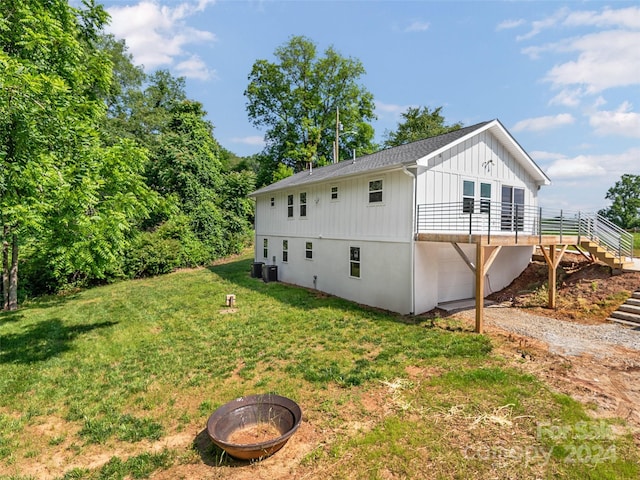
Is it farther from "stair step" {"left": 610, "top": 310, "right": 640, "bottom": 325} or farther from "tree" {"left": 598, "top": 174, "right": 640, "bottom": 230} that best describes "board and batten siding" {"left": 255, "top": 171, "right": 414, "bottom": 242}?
"tree" {"left": 598, "top": 174, "right": 640, "bottom": 230}

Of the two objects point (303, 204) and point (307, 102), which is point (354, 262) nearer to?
point (303, 204)

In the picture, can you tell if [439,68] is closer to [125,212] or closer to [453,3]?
[453,3]

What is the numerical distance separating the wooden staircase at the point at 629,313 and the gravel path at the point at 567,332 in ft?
1.26

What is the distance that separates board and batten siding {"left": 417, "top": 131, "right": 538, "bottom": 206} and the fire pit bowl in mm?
7254

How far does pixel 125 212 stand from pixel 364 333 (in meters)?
6.32

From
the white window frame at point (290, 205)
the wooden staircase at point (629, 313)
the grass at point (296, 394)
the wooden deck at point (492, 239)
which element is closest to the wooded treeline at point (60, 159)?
the grass at point (296, 394)

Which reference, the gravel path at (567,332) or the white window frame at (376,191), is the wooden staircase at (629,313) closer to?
the gravel path at (567,332)

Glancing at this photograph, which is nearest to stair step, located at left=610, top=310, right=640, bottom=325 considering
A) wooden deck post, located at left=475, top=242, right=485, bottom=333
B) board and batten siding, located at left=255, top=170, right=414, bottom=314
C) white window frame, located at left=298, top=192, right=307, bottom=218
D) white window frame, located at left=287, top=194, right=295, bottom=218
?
wooden deck post, located at left=475, top=242, right=485, bottom=333

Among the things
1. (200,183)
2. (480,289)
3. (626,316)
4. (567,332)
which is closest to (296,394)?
(480,289)

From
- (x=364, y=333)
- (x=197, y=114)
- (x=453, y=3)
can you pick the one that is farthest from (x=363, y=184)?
(x=197, y=114)

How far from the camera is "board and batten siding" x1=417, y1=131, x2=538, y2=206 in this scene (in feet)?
33.2

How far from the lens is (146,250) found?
730 inches

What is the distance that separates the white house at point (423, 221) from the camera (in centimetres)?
973

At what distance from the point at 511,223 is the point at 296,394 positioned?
1065cm
